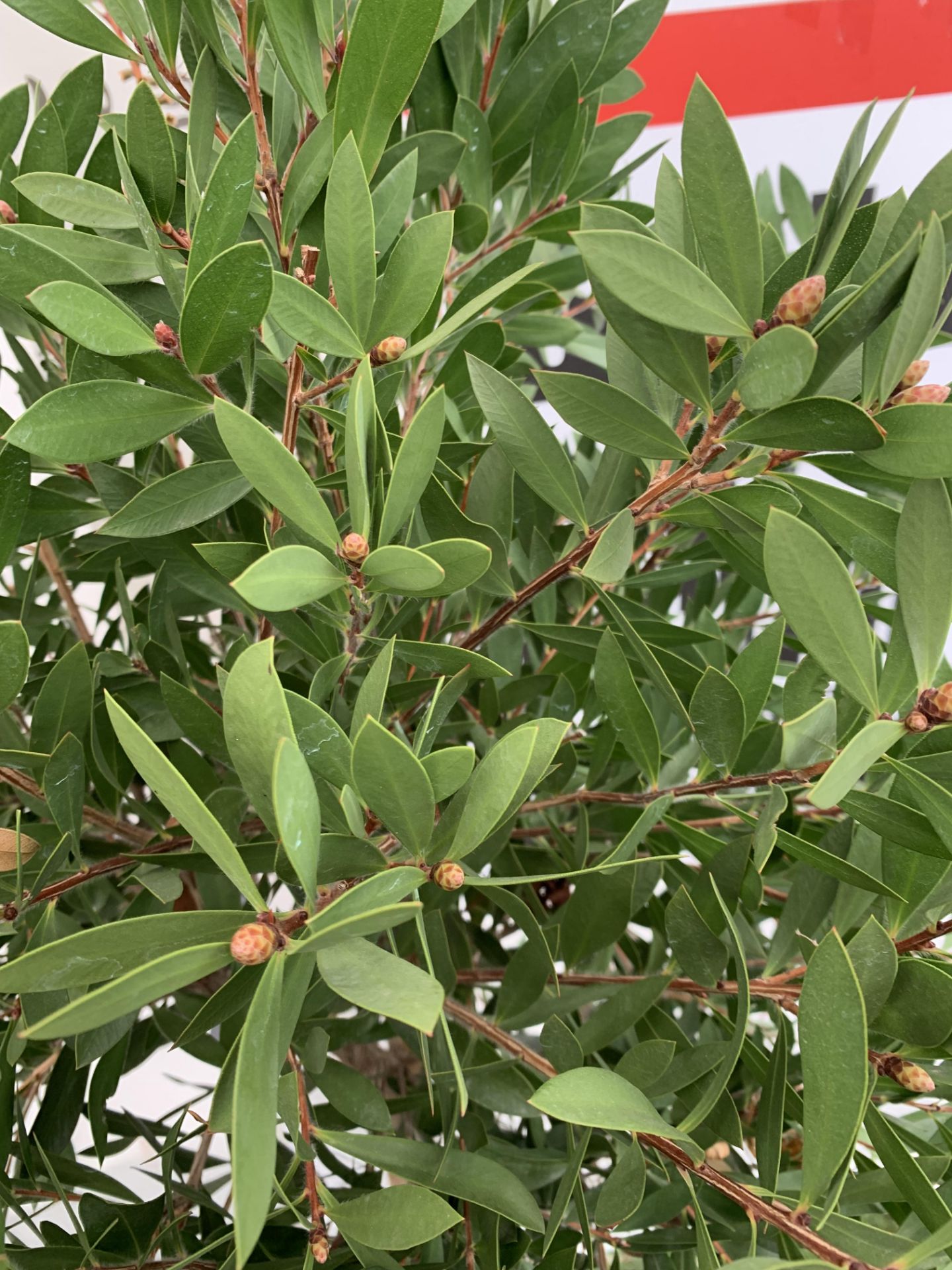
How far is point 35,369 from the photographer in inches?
15.8

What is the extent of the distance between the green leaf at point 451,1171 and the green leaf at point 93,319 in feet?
0.72

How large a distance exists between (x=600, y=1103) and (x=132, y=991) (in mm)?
112

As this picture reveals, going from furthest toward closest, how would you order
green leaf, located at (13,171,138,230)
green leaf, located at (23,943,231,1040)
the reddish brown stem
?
the reddish brown stem, green leaf, located at (13,171,138,230), green leaf, located at (23,943,231,1040)

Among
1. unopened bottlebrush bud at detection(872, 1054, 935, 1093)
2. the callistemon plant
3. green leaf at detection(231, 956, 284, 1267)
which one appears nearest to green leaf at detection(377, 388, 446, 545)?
the callistemon plant

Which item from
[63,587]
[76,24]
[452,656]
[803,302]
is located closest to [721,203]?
[803,302]

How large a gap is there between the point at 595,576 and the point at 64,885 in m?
0.18

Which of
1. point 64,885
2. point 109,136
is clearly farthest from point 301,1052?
point 109,136

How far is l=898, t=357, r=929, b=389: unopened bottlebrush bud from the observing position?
0.77 ft

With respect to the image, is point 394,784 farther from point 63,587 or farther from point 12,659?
point 63,587

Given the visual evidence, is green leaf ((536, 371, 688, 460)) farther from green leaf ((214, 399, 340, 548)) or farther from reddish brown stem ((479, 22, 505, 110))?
reddish brown stem ((479, 22, 505, 110))

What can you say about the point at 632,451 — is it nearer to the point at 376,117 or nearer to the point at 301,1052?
the point at 376,117

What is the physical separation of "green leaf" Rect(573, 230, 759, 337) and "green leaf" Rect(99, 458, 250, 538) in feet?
0.39

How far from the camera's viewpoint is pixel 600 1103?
22 centimetres

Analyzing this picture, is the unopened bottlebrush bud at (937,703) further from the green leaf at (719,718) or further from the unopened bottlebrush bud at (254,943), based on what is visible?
the unopened bottlebrush bud at (254,943)
